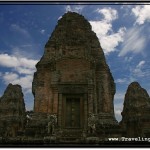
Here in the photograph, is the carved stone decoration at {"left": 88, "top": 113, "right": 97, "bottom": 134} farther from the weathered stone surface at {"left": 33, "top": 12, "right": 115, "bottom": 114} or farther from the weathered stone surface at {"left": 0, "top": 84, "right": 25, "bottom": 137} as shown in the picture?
the weathered stone surface at {"left": 0, "top": 84, "right": 25, "bottom": 137}

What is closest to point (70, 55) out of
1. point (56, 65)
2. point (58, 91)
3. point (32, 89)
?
point (56, 65)

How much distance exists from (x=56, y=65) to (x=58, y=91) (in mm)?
1758

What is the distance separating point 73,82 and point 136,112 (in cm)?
1584

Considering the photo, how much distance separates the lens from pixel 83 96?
17031mm

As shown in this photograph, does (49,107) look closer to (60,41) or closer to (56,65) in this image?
(56,65)

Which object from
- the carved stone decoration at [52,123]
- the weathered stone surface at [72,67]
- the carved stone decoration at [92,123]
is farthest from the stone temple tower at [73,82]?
the carved stone decoration at [52,123]

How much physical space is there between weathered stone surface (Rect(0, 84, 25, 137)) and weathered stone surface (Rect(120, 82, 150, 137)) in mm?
10950

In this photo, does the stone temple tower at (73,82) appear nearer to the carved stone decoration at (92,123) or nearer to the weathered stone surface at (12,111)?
the carved stone decoration at (92,123)

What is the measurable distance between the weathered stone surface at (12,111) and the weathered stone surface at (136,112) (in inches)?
431

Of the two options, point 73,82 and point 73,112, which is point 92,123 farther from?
point 73,82

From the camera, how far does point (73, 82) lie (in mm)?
17047

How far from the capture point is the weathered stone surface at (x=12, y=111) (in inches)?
1112

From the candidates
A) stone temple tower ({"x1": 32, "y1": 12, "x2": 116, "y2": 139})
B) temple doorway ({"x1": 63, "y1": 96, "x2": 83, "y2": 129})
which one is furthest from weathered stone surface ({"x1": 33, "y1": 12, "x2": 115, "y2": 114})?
temple doorway ({"x1": 63, "y1": 96, "x2": 83, "y2": 129})

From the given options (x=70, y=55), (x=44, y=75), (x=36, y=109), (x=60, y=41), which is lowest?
(x=36, y=109)
